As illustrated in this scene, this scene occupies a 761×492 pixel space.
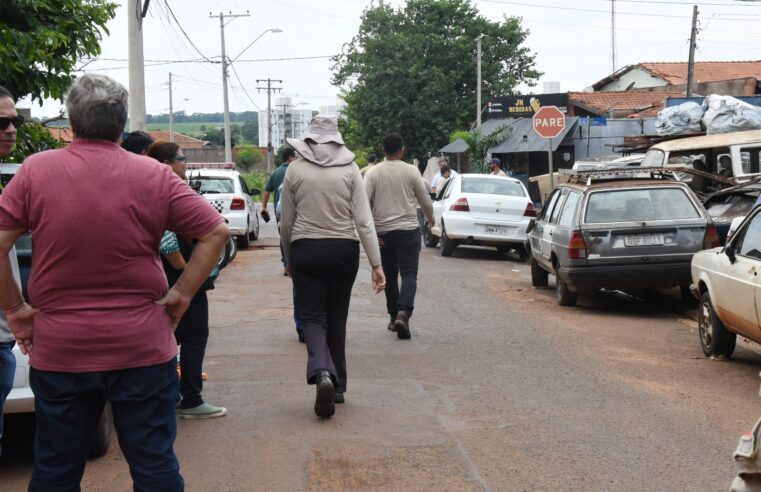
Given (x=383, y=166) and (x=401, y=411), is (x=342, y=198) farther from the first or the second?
(x=383, y=166)

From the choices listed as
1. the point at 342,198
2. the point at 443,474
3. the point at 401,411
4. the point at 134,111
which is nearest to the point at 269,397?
the point at 401,411

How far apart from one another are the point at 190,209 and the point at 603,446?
11.3 feet

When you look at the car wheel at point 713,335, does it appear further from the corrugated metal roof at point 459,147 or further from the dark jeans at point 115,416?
the corrugated metal roof at point 459,147

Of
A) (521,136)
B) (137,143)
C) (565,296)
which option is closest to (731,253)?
(565,296)

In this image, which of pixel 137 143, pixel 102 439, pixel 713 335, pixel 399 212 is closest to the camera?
pixel 102 439

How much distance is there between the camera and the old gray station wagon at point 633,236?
11586 millimetres

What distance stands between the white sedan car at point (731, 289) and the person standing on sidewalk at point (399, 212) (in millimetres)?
2672

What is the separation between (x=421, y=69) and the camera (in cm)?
4628

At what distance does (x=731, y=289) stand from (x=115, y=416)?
20.3 ft

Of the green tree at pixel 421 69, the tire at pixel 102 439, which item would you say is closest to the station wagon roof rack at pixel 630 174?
the tire at pixel 102 439

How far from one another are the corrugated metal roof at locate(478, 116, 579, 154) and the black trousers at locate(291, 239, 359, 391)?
2799cm

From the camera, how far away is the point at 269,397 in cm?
747

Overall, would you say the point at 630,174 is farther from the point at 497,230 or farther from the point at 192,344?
the point at 192,344

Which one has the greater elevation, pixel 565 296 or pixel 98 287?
pixel 98 287
